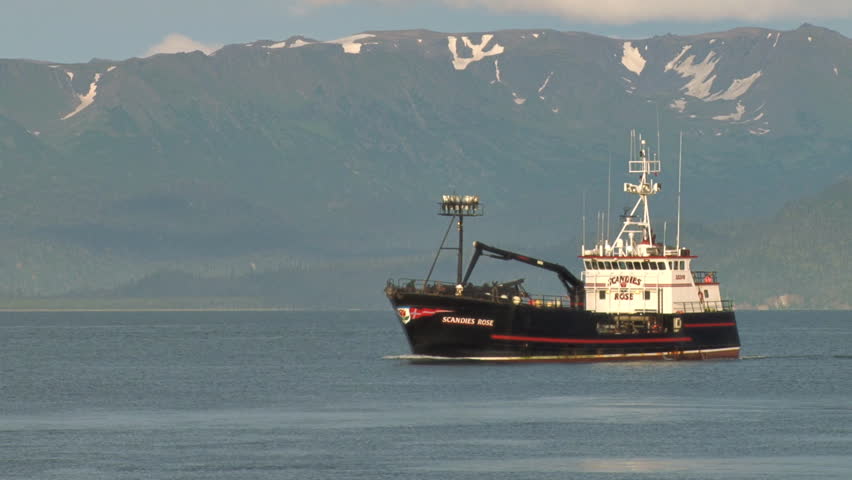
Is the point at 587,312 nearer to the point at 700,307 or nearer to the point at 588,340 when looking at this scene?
the point at 588,340

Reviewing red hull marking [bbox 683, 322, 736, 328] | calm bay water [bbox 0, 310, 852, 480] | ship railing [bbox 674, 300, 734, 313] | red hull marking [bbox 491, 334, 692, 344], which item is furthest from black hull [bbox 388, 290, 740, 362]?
calm bay water [bbox 0, 310, 852, 480]

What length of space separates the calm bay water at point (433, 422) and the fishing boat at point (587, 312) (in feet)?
5.60

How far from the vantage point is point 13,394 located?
365ft

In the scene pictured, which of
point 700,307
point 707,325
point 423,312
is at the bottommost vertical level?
point 707,325

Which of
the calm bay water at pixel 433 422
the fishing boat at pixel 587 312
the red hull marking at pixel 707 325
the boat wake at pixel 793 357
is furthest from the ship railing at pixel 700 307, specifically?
the boat wake at pixel 793 357

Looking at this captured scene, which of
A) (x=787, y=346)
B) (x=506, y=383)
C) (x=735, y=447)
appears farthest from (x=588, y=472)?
(x=787, y=346)

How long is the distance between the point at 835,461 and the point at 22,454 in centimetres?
3453

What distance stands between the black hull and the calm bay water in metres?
1.50

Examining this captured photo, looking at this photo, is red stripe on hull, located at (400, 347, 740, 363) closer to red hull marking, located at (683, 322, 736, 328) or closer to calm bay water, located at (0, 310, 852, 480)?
calm bay water, located at (0, 310, 852, 480)

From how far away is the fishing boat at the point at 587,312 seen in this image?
11744 cm

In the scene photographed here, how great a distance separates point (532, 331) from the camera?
4675 inches

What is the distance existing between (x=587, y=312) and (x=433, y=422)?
3281 centimetres

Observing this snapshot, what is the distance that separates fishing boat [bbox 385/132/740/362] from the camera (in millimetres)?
117438

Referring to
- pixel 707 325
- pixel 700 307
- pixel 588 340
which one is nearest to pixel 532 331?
pixel 588 340
